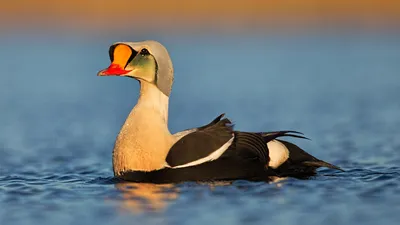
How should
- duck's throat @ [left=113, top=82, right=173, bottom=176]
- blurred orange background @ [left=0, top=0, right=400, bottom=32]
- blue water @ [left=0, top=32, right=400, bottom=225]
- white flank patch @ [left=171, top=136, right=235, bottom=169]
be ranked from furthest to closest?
blurred orange background @ [left=0, top=0, right=400, bottom=32], duck's throat @ [left=113, top=82, right=173, bottom=176], white flank patch @ [left=171, top=136, right=235, bottom=169], blue water @ [left=0, top=32, right=400, bottom=225]

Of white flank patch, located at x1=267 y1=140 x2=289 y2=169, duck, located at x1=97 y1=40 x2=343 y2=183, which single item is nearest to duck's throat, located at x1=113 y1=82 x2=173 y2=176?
duck, located at x1=97 y1=40 x2=343 y2=183

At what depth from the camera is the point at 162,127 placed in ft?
30.3

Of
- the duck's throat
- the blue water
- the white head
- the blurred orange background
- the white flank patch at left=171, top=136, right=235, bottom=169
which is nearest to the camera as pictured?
the blue water

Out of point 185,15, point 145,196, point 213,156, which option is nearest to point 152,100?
point 213,156

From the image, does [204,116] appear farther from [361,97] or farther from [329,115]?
[361,97]

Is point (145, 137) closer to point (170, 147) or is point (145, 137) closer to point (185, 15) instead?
point (170, 147)

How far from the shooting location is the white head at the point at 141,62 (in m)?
9.36

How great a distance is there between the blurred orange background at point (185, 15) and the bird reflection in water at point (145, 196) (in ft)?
67.3

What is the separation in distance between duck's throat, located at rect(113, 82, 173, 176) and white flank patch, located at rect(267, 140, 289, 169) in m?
0.93

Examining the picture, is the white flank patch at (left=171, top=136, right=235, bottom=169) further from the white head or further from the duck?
the white head

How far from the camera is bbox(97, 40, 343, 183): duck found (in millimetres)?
8961

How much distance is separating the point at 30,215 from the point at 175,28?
865 inches

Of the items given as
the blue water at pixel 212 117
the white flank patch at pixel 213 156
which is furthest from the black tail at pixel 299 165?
the white flank patch at pixel 213 156

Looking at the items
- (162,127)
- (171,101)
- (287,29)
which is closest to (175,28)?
(287,29)
